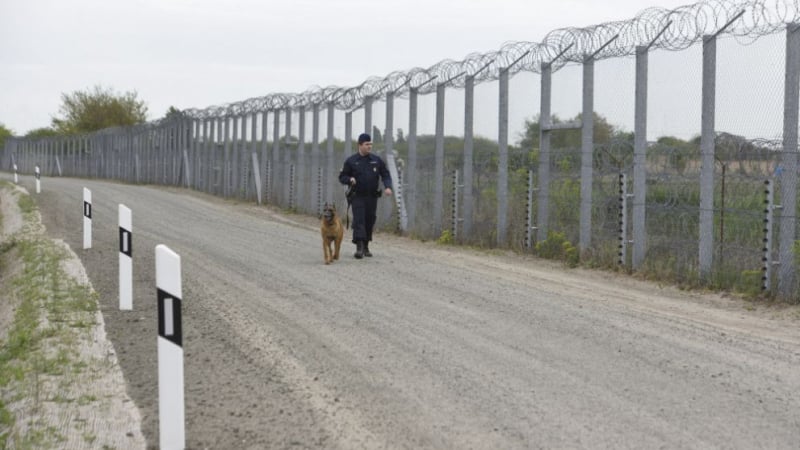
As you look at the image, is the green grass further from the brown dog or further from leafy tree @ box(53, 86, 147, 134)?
leafy tree @ box(53, 86, 147, 134)

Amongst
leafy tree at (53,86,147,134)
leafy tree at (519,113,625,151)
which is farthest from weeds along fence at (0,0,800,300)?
leafy tree at (53,86,147,134)

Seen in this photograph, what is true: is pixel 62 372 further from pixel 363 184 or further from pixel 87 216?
pixel 87 216

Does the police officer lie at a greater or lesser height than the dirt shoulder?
greater

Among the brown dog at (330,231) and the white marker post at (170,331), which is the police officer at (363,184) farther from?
the white marker post at (170,331)

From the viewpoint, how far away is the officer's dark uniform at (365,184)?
1557 cm

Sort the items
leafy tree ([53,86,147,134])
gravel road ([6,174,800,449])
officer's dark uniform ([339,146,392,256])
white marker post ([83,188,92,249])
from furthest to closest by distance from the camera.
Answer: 1. leafy tree ([53,86,147,134])
2. officer's dark uniform ([339,146,392,256])
3. white marker post ([83,188,92,249])
4. gravel road ([6,174,800,449])

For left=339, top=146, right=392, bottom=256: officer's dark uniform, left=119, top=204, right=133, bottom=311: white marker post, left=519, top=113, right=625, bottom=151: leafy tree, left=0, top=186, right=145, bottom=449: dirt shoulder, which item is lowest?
left=0, top=186, right=145, bottom=449: dirt shoulder

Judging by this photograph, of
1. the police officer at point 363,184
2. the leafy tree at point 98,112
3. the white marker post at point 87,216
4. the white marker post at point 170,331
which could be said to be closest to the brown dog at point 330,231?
the police officer at point 363,184

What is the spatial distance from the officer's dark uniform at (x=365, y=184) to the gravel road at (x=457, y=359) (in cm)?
152

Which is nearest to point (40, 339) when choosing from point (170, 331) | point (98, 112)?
point (170, 331)

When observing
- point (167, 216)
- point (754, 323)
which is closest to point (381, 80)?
point (167, 216)

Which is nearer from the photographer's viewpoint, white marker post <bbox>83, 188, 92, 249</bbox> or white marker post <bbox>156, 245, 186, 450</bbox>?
white marker post <bbox>156, 245, 186, 450</bbox>

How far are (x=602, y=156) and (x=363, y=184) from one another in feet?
11.0

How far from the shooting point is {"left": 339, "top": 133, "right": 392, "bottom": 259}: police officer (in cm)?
1551
